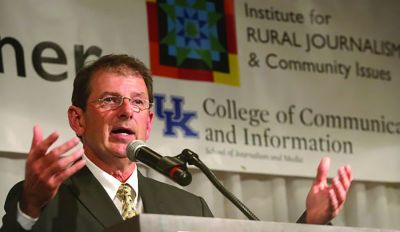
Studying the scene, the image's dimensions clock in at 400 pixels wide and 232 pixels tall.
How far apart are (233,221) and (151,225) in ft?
0.69

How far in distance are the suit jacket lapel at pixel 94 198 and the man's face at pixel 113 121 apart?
9cm

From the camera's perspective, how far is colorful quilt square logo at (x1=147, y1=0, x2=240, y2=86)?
4734 mm

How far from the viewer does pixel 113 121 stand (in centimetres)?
313

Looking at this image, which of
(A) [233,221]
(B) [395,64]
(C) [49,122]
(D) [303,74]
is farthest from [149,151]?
(B) [395,64]

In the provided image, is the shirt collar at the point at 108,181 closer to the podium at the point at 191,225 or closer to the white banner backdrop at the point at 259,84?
the podium at the point at 191,225

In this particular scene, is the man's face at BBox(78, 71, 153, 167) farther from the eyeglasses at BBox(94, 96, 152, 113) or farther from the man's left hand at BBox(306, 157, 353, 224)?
the man's left hand at BBox(306, 157, 353, 224)

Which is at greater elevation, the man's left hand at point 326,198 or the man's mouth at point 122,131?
the man's mouth at point 122,131

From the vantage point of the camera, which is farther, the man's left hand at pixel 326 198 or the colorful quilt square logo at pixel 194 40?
the colorful quilt square logo at pixel 194 40

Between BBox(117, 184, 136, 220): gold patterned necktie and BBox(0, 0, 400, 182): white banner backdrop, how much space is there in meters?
1.22

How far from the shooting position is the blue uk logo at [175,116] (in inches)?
182

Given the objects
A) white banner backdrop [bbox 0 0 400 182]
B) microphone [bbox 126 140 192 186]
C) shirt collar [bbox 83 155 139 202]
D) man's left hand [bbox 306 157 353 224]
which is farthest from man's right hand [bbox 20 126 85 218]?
white banner backdrop [bbox 0 0 400 182]

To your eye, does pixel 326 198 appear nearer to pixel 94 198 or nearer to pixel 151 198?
pixel 151 198

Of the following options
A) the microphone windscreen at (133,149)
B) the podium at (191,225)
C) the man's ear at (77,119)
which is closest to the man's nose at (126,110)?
the man's ear at (77,119)

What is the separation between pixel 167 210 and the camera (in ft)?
10.3
